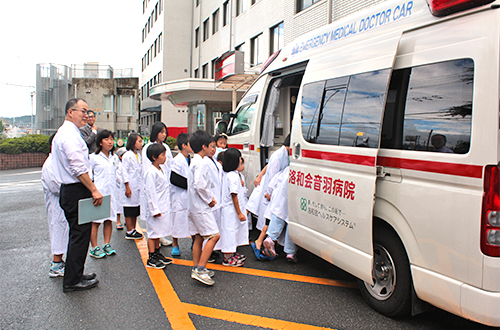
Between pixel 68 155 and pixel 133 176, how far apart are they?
2.16 metres

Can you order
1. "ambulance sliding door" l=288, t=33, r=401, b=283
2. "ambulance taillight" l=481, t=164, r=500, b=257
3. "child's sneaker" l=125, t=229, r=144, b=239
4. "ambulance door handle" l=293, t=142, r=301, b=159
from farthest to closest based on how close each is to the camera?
"child's sneaker" l=125, t=229, r=144, b=239 < "ambulance door handle" l=293, t=142, r=301, b=159 < "ambulance sliding door" l=288, t=33, r=401, b=283 < "ambulance taillight" l=481, t=164, r=500, b=257

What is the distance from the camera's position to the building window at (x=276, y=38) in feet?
50.2

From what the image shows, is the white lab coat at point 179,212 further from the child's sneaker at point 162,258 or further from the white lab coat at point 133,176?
the white lab coat at point 133,176

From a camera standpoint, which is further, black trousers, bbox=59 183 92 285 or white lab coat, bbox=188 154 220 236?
white lab coat, bbox=188 154 220 236

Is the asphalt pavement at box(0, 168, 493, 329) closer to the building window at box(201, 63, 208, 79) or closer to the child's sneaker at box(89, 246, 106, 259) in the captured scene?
the child's sneaker at box(89, 246, 106, 259)

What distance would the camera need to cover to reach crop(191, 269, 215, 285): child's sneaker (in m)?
3.76

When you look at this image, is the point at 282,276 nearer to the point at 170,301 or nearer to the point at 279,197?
the point at 279,197

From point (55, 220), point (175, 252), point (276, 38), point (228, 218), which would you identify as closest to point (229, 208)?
point (228, 218)

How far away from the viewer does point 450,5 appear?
248 cm

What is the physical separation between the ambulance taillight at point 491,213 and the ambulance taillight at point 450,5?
109cm

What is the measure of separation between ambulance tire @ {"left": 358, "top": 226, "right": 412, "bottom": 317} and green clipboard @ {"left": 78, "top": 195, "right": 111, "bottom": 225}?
8.88 ft

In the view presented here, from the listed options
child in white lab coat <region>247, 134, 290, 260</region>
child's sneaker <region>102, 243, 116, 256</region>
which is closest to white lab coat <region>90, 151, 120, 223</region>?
child's sneaker <region>102, 243, 116, 256</region>

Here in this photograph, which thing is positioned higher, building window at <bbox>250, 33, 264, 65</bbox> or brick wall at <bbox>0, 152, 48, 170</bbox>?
building window at <bbox>250, 33, 264, 65</bbox>

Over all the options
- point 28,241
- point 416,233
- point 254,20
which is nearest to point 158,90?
point 254,20
